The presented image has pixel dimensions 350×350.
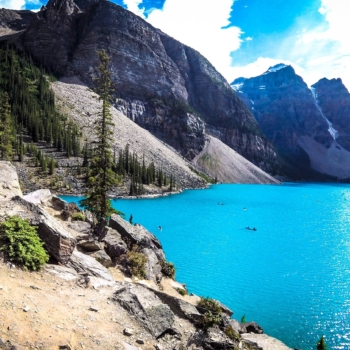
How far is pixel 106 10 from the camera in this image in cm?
19175

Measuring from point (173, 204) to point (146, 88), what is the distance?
134 m

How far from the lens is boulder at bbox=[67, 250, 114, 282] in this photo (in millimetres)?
15072

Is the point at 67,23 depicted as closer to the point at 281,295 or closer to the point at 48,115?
the point at 48,115

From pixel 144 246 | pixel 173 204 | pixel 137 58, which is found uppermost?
pixel 137 58

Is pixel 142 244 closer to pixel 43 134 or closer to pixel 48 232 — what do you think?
pixel 48 232

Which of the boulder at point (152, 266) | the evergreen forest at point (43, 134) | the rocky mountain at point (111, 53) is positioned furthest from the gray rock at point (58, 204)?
the rocky mountain at point (111, 53)

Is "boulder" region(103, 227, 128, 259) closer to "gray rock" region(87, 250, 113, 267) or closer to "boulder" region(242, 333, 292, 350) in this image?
"gray rock" region(87, 250, 113, 267)

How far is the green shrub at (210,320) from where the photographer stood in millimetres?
13984

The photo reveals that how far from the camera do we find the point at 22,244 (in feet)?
42.7

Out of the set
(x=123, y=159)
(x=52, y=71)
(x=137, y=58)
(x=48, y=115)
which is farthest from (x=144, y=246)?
(x=137, y=58)

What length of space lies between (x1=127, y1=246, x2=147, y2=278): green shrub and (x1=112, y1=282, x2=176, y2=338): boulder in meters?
5.14

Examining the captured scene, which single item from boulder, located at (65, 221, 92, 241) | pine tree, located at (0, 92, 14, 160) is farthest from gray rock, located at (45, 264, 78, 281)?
pine tree, located at (0, 92, 14, 160)

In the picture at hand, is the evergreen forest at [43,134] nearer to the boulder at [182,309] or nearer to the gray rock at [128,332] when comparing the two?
the boulder at [182,309]

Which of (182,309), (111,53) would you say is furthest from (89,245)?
(111,53)
